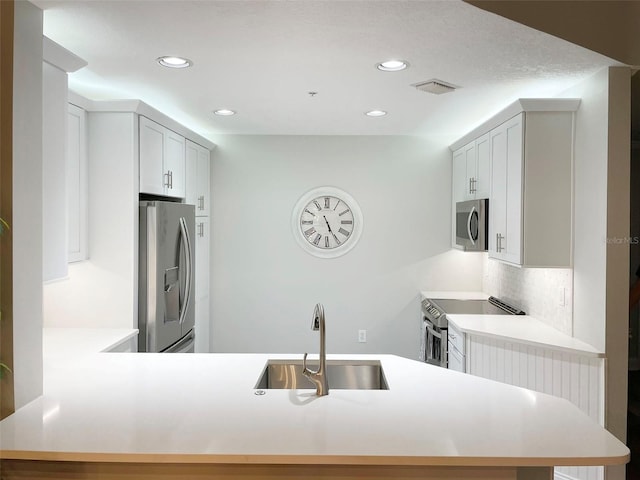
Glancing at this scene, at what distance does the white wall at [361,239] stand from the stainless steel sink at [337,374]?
102 inches

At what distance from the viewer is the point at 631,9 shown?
0.56 metres

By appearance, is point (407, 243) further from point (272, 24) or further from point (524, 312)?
point (272, 24)

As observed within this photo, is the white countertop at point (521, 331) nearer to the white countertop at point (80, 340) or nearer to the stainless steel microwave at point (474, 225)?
the stainless steel microwave at point (474, 225)

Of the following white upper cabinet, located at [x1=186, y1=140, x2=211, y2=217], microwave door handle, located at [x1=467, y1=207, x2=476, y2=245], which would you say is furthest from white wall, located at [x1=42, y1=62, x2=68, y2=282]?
microwave door handle, located at [x1=467, y1=207, x2=476, y2=245]

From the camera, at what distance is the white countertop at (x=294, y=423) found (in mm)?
1515

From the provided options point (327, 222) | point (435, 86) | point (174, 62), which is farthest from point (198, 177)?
point (435, 86)

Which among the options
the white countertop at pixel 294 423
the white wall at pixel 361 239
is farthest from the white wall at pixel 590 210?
the white wall at pixel 361 239

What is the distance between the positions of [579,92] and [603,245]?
3.14ft

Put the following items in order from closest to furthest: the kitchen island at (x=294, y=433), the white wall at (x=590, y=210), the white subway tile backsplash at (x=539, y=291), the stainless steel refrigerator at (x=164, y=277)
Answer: the kitchen island at (x=294, y=433), the white wall at (x=590, y=210), the white subway tile backsplash at (x=539, y=291), the stainless steel refrigerator at (x=164, y=277)

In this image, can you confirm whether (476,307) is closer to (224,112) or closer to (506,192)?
(506,192)

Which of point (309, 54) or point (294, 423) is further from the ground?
point (309, 54)

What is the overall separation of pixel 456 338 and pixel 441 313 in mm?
370

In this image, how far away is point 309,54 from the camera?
253 cm

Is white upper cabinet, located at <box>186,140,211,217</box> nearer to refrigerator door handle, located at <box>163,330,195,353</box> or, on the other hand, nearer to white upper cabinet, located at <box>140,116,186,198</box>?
white upper cabinet, located at <box>140,116,186,198</box>
